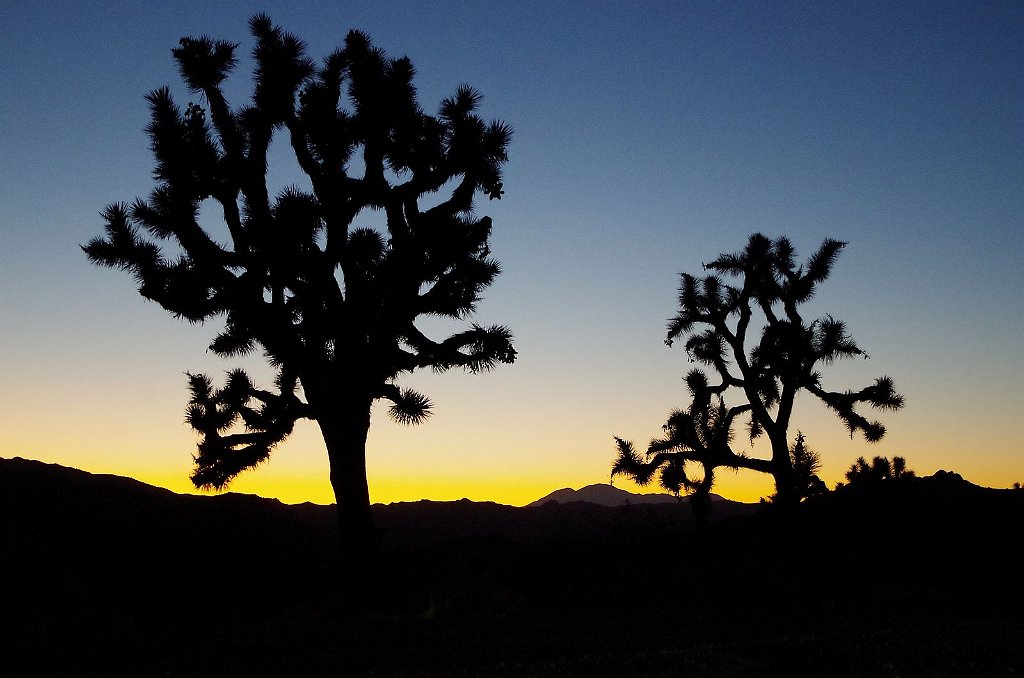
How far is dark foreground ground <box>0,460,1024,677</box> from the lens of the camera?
18.8ft

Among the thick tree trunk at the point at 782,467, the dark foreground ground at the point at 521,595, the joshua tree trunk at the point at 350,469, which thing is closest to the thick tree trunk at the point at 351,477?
the joshua tree trunk at the point at 350,469

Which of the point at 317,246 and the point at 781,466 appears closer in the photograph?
the point at 317,246

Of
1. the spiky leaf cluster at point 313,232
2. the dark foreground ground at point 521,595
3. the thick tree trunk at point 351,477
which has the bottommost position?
the dark foreground ground at point 521,595

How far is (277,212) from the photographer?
10914mm

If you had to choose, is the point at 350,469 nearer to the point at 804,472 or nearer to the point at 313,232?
the point at 313,232

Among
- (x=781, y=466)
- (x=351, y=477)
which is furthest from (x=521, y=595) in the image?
(x=781, y=466)

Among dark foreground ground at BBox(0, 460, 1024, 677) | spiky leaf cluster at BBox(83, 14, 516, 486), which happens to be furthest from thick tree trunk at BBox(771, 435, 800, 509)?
spiky leaf cluster at BBox(83, 14, 516, 486)

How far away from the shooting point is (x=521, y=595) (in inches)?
440

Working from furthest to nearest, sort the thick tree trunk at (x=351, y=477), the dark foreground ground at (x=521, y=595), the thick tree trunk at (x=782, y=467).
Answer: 1. the thick tree trunk at (x=782, y=467)
2. the thick tree trunk at (x=351, y=477)
3. the dark foreground ground at (x=521, y=595)

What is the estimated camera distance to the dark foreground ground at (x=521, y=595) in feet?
18.8

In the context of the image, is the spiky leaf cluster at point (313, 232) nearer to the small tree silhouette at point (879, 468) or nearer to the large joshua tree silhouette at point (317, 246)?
the large joshua tree silhouette at point (317, 246)

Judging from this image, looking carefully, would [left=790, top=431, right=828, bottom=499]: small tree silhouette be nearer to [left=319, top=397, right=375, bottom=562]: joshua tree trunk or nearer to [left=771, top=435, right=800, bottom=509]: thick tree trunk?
[left=771, top=435, right=800, bottom=509]: thick tree trunk

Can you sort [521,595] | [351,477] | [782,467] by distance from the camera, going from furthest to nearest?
[782,467]
[521,595]
[351,477]

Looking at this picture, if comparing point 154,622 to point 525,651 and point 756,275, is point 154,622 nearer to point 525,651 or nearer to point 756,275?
point 525,651
